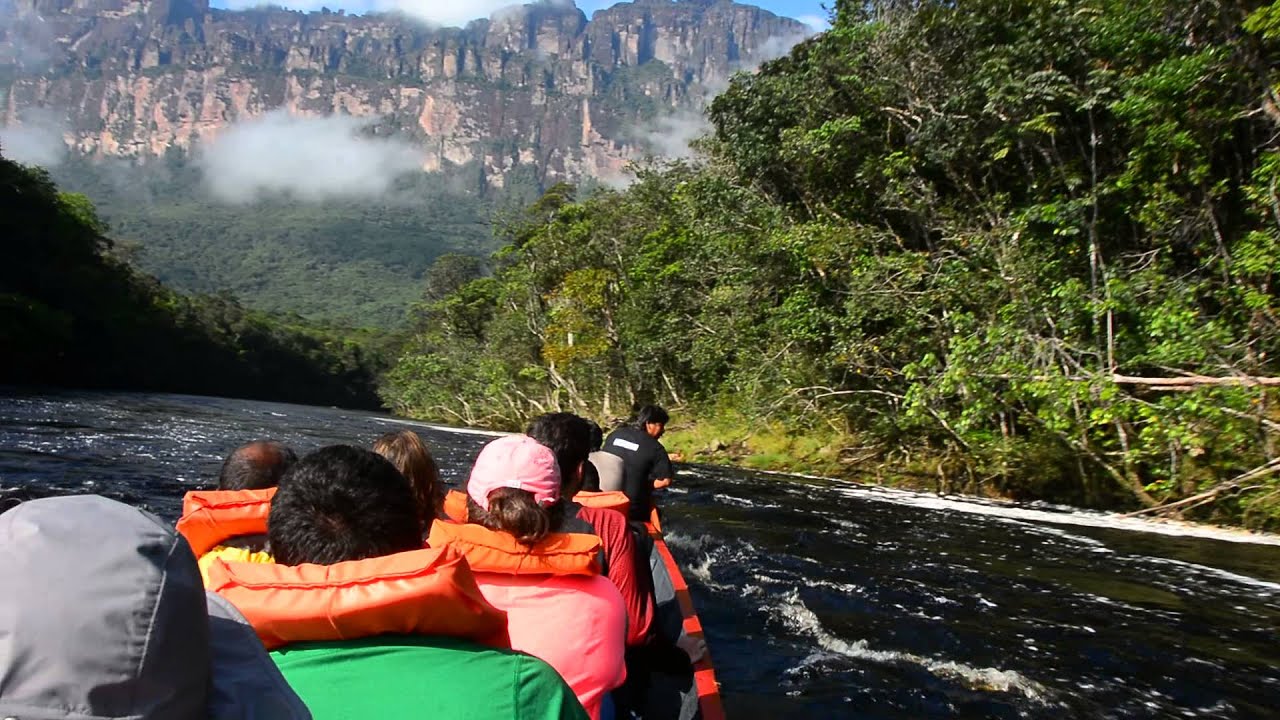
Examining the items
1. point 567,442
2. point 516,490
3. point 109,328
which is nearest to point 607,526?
point 567,442

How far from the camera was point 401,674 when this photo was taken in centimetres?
157

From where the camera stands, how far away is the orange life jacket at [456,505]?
3.54 metres

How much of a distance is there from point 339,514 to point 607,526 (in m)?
1.82

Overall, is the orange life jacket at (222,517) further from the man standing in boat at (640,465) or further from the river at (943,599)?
the man standing in boat at (640,465)

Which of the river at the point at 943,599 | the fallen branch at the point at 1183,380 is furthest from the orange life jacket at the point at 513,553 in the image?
the fallen branch at the point at 1183,380

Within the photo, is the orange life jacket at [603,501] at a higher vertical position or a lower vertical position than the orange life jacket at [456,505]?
lower

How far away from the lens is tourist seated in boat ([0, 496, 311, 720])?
3.11 ft

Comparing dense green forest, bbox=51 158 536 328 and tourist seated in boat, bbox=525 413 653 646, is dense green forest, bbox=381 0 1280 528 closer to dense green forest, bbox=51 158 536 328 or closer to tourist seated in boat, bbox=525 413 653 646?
tourist seated in boat, bbox=525 413 653 646

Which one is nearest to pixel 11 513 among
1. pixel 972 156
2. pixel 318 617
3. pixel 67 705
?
pixel 67 705

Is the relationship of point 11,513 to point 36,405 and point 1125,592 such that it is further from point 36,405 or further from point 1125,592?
point 36,405

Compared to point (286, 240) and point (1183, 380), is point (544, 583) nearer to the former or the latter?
point (1183, 380)

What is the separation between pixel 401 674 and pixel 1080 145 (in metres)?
15.2

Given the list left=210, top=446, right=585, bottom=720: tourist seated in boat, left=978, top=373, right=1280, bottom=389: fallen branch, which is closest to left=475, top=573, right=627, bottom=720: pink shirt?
left=210, top=446, right=585, bottom=720: tourist seated in boat

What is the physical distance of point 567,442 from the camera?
4.12 metres
